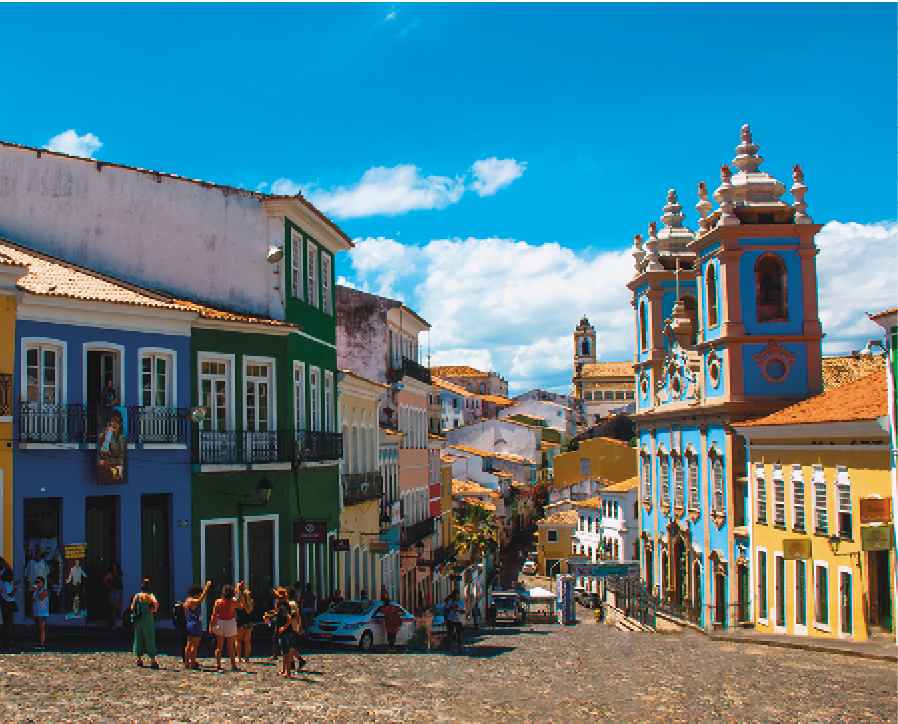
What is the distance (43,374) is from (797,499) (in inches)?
834

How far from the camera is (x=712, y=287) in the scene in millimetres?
41656

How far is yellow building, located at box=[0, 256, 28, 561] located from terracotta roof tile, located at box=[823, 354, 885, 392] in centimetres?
3205

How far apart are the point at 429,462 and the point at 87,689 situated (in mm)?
38586

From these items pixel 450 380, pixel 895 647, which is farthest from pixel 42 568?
pixel 450 380

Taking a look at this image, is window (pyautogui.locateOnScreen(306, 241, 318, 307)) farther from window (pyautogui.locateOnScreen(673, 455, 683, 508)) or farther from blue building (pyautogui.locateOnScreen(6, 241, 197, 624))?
window (pyautogui.locateOnScreen(673, 455, 683, 508))

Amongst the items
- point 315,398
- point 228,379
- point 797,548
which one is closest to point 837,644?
point 797,548

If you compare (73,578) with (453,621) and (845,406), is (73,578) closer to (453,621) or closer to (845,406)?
(453,621)

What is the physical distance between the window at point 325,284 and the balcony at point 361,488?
517 centimetres

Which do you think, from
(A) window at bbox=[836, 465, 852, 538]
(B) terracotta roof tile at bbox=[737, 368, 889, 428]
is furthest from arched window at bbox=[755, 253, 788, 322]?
(A) window at bbox=[836, 465, 852, 538]

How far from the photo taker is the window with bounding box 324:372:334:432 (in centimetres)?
2903

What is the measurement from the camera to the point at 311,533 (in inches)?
957

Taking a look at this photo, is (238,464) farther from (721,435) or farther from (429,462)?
(429,462)

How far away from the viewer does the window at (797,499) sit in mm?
31078

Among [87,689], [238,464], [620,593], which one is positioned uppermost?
[238,464]
